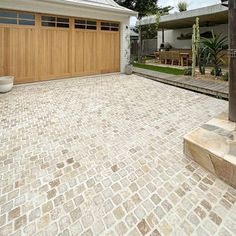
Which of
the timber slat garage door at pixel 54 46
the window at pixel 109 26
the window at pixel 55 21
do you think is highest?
the window at pixel 109 26

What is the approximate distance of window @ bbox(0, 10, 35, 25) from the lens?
663cm

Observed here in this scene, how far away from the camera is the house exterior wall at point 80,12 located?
6.65m

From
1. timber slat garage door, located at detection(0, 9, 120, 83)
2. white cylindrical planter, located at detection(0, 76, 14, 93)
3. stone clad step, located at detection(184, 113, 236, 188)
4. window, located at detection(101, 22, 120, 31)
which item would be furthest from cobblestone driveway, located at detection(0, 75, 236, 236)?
window, located at detection(101, 22, 120, 31)

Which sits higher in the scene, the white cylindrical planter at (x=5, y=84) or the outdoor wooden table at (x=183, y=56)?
the outdoor wooden table at (x=183, y=56)

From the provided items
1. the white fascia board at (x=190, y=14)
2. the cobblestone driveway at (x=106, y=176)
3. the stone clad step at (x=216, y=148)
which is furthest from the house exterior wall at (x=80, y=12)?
the stone clad step at (x=216, y=148)

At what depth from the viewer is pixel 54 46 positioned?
25.7ft

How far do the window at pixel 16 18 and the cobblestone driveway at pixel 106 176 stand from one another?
3748 mm

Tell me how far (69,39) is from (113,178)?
7260 millimetres

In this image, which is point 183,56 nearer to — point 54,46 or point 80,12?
point 80,12

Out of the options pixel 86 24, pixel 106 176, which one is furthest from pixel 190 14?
pixel 106 176

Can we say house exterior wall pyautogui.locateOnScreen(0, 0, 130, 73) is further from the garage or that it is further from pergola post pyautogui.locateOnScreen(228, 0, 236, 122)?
pergola post pyautogui.locateOnScreen(228, 0, 236, 122)

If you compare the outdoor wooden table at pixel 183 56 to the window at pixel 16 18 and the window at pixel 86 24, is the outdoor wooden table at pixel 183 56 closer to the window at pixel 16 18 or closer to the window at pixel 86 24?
the window at pixel 86 24

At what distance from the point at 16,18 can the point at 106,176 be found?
272 inches

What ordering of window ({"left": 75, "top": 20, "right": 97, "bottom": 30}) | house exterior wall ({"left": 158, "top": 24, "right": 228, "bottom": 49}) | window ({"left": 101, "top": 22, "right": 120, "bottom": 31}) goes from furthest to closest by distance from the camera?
1. house exterior wall ({"left": 158, "top": 24, "right": 228, "bottom": 49})
2. window ({"left": 101, "top": 22, "right": 120, "bottom": 31})
3. window ({"left": 75, "top": 20, "right": 97, "bottom": 30})
